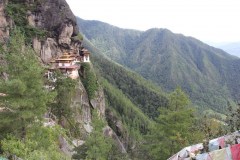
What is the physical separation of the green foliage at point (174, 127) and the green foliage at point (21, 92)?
36.8 ft

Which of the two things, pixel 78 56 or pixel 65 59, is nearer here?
pixel 65 59

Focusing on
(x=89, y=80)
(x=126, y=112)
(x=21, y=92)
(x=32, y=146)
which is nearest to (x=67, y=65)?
(x=89, y=80)

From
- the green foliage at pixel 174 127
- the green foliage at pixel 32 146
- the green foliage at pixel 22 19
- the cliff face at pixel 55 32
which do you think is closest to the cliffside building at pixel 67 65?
the cliff face at pixel 55 32

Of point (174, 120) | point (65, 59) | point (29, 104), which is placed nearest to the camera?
point (29, 104)

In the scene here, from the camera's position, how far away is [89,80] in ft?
182

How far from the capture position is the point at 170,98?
2617 centimetres

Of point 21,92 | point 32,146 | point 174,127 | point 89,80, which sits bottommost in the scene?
point 89,80

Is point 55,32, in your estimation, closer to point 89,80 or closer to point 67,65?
point 67,65

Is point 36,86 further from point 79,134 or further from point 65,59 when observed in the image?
point 65,59

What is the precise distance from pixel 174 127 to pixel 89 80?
105ft

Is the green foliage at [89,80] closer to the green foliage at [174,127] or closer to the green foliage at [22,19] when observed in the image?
the green foliage at [22,19]

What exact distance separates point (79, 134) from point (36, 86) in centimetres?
2835

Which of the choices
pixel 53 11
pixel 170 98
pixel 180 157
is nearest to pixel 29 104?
pixel 180 157

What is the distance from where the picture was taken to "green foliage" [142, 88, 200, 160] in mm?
25172
